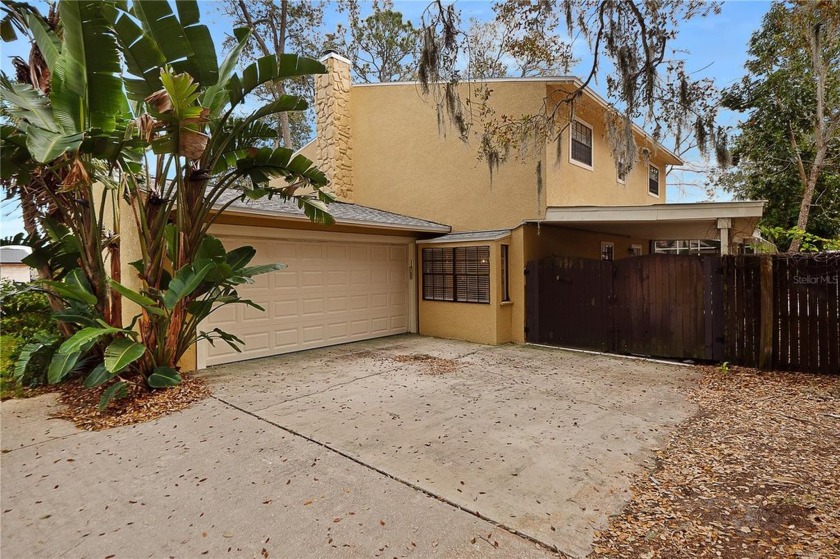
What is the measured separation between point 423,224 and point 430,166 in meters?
1.53

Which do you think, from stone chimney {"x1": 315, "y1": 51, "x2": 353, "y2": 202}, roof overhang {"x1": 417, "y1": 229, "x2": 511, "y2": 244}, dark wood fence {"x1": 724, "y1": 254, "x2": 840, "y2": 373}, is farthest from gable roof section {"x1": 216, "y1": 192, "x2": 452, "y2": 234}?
dark wood fence {"x1": 724, "y1": 254, "x2": 840, "y2": 373}

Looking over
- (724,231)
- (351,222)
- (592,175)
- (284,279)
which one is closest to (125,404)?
(284,279)

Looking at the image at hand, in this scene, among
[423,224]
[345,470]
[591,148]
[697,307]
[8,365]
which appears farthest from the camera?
[591,148]

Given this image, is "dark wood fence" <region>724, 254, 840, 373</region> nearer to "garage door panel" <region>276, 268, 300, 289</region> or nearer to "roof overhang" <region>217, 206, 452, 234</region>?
"roof overhang" <region>217, 206, 452, 234</region>

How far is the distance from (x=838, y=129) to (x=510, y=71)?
968 centimetres

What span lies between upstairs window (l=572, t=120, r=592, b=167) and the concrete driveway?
19.6 ft

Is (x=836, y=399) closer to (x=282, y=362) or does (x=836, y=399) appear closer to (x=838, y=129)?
(x=282, y=362)

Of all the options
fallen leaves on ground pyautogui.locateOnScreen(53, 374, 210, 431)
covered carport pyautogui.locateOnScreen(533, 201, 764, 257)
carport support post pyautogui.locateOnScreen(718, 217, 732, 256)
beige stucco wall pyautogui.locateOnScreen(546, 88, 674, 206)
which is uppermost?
beige stucco wall pyautogui.locateOnScreen(546, 88, 674, 206)

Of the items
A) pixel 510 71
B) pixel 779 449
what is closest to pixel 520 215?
pixel 779 449

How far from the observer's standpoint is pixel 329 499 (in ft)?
10.5

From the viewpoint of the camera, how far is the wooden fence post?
670 centimetres

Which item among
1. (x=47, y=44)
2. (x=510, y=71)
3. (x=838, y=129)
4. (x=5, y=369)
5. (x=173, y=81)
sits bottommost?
(x=5, y=369)

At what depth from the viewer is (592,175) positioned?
11109 millimetres

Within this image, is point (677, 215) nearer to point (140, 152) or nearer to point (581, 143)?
point (581, 143)
